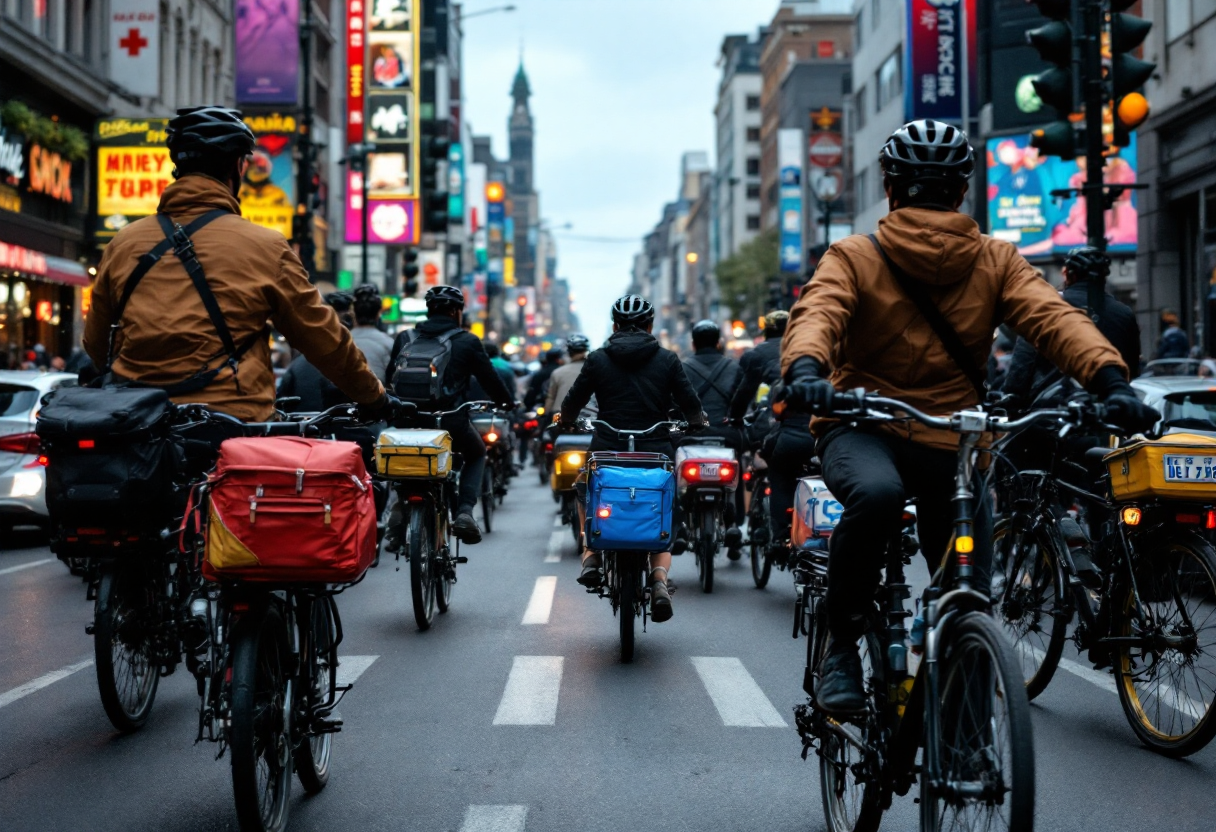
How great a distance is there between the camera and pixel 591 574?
30.2ft

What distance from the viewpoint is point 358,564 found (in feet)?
16.0

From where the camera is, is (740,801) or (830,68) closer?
Answer: (740,801)

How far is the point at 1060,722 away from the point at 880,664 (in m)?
2.90

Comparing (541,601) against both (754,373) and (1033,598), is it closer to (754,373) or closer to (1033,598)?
(754,373)

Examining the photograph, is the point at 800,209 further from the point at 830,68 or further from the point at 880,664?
the point at 880,664

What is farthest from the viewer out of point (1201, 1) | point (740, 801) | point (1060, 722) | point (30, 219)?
point (30, 219)

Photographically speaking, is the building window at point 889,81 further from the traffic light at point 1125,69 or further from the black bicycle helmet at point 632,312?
the black bicycle helmet at point 632,312

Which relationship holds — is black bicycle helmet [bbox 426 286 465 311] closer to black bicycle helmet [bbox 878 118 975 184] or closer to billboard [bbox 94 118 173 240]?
black bicycle helmet [bbox 878 118 975 184]

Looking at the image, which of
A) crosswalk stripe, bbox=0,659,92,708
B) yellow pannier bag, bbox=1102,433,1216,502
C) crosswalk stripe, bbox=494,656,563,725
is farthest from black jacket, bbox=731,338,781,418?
yellow pannier bag, bbox=1102,433,1216,502

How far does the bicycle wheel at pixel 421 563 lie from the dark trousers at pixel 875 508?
521 centimetres

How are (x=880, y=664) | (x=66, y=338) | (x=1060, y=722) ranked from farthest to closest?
1. (x=66, y=338)
2. (x=1060, y=722)
3. (x=880, y=664)

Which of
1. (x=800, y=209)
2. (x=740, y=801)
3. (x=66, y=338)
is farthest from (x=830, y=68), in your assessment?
(x=740, y=801)

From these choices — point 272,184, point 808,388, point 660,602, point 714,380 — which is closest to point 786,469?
point 714,380

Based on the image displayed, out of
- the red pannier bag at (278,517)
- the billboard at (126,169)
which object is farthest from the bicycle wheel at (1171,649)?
the billboard at (126,169)
